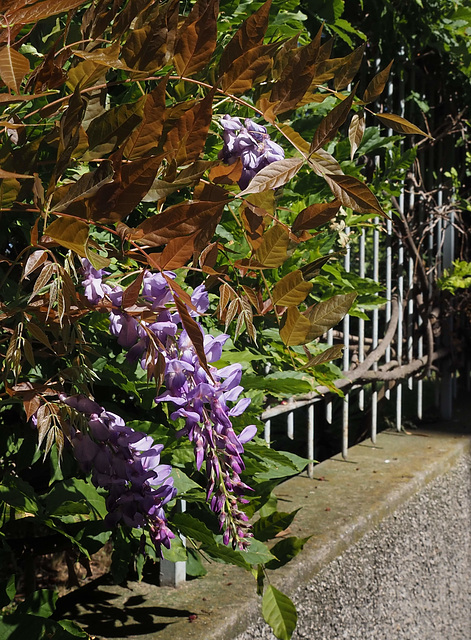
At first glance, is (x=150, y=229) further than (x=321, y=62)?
No

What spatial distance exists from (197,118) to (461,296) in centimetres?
378

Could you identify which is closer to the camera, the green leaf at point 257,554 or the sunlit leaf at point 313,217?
the sunlit leaf at point 313,217

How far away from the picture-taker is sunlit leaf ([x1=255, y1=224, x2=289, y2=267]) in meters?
0.90

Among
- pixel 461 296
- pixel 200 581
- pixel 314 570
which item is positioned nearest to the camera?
pixel 200 581

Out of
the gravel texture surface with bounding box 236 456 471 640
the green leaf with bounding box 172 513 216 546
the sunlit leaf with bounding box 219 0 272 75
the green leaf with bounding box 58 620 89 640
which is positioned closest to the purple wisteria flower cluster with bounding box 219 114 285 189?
the sunlit leaf with bounding box 219 0 272 75

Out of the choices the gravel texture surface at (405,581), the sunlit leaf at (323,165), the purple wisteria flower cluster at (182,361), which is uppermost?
the sunlit leaf at (323,165)

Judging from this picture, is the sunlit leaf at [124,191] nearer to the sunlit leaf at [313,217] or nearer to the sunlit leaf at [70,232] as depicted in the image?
the sunlit leaf at [70,232]

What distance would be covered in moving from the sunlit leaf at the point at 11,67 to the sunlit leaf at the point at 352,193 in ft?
1.16

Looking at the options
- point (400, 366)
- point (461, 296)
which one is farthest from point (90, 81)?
point (461, 296)

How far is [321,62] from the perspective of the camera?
3.05 ft

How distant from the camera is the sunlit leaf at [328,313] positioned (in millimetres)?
958

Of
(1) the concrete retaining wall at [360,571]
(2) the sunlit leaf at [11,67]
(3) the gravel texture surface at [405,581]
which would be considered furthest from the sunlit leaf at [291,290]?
(3) the gravel texture surface at [405,581]

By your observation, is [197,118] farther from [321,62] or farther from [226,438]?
[226,438]

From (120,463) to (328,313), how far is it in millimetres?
345
